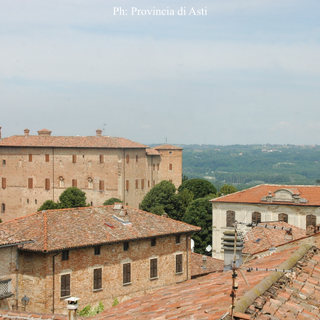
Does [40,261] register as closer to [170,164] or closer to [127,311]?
[127,311]

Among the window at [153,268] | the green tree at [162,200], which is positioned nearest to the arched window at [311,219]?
the window at [153,268]

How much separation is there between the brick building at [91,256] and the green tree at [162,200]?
100ft

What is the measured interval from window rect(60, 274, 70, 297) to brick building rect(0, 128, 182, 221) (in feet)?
133

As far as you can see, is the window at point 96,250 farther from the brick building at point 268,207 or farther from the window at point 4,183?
the window at point 4,183

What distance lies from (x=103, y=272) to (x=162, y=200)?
118 ft

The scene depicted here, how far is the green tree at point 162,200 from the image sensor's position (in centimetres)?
5716

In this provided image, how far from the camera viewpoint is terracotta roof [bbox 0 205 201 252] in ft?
68.7

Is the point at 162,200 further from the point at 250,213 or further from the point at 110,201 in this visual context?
the point at 250,213

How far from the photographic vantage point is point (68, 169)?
63.3 meters

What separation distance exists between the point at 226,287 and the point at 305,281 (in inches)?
53.3

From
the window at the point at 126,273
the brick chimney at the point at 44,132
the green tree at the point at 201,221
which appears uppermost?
the brick chimney at the point at 44,132

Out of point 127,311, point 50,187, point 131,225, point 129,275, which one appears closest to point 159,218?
point 131,225

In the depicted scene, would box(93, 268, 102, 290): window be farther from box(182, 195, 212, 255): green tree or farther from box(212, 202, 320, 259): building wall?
box(182, 195, 212, 255): green tree

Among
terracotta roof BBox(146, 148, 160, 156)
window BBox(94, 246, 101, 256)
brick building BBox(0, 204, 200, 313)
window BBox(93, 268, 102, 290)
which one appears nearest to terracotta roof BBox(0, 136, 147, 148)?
terracotta roof BBox(146, 148, 160, 156)
